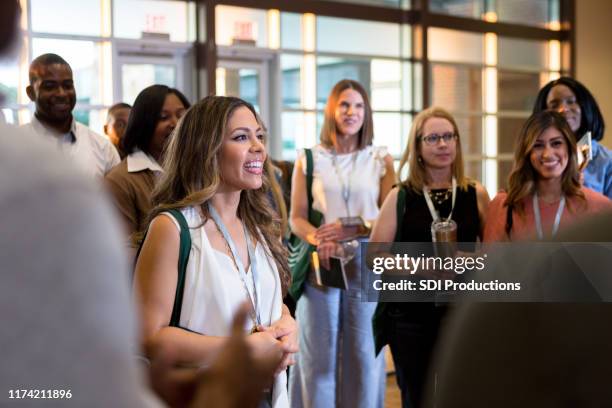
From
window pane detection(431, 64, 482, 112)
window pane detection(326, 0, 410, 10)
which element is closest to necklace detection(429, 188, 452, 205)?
window pane detection(326, 0, 410, 10)

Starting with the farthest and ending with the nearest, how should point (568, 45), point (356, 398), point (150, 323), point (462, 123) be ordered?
1. point (568, 45)
2. point (462, 123)
3. point (356, 398)
4. point (150, 323)

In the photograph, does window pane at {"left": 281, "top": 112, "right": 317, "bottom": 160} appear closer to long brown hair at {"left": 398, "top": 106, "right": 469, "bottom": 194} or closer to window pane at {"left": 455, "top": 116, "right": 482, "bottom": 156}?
window pane at {"left": 455, "top": 116, "right": 482, "bottom": 156}

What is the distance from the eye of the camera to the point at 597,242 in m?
0.52

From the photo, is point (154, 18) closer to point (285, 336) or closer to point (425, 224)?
point (425, 224)

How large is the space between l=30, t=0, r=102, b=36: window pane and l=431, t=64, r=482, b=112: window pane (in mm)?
4251

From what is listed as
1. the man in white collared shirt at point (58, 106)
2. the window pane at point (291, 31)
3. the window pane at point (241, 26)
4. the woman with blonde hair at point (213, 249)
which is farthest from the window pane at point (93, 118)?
the woman with blonde hair at point (213, 249)

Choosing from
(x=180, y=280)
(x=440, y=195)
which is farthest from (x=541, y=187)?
(x=180, y=280)

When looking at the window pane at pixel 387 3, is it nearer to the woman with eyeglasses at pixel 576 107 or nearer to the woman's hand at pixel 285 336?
the woman with eyeglasses at pixel 576 107

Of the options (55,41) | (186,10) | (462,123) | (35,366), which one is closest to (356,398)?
(35,366)

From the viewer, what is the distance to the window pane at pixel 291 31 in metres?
8.79

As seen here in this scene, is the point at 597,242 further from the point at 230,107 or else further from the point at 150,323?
the point at 230,107

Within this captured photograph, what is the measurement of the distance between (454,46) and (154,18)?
408 cm

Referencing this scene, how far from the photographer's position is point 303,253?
14.0 feet

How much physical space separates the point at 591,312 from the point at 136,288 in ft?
6.44
